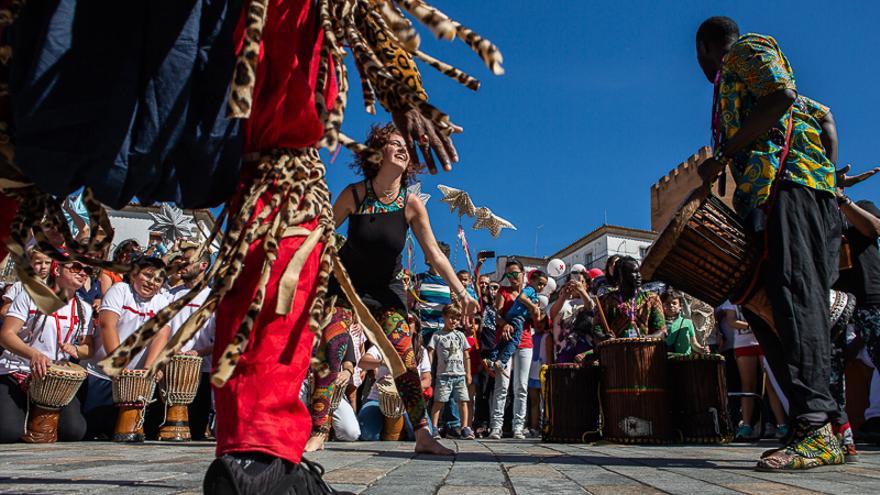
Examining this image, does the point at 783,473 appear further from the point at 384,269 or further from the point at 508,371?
the point at 508,371

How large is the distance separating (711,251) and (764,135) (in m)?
0.71

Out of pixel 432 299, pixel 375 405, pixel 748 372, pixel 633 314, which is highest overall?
pixel 432 299

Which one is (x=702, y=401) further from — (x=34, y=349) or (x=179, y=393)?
(x=34, y=349)

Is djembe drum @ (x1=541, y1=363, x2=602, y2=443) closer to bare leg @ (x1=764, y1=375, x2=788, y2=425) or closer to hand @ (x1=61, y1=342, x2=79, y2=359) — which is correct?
bare leg @ (x1=764, y1=375, x2=788, y2=425)

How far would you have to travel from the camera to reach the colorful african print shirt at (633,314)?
24.7 feet

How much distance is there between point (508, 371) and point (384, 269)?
5.38 meters

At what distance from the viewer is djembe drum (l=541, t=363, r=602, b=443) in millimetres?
7016

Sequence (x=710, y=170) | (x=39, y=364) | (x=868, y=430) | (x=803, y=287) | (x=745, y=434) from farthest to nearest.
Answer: (x=745, y=434) < (x=868, y=430) < (x=39, y=364) < (x=710, y=170) < (x=803, y=287)

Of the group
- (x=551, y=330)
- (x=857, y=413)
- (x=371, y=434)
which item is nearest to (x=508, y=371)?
(x=551, y=330)

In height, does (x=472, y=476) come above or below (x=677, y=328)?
below

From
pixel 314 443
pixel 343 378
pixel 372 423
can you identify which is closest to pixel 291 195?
pixel 314 443

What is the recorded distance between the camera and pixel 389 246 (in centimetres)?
448

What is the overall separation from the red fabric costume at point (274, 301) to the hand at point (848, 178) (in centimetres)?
415

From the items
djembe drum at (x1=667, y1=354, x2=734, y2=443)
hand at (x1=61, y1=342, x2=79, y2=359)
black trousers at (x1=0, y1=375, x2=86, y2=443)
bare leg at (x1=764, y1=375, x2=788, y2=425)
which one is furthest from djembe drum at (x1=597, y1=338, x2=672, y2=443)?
hand at (x1=61, y1=342, x2=79, y2=359)
